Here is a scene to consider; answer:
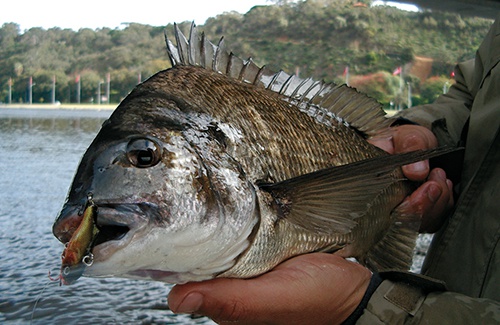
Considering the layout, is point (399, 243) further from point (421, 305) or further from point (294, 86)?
point (294, 86)

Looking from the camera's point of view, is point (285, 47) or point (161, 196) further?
point (285, 47)

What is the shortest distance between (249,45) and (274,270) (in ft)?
105

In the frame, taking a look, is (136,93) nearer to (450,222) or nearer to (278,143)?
(278,143)

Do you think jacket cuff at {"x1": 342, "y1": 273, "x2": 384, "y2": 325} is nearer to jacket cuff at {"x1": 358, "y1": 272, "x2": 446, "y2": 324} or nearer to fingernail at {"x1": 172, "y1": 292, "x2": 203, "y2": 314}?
jacket cuff at {"x1": 358, "y1": 272, "x2": 446, "y2": 324}

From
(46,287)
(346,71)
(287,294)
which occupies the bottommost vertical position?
(46,287)

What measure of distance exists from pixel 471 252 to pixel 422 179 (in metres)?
0.47

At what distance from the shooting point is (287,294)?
147 centimetres

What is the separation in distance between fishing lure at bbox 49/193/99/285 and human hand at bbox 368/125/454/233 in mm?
1355

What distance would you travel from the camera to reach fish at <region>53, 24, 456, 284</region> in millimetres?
1229

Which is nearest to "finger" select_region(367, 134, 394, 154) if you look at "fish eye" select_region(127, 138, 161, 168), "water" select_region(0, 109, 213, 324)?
"fish eye" select_region(127, 138, 161, 168)

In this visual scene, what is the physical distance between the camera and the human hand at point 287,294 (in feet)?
4.54

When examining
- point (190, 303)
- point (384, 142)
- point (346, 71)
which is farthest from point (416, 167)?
point (346, 71)

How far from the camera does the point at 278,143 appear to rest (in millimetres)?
→ 1646

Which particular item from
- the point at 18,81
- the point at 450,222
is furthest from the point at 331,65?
the point at 450,222
